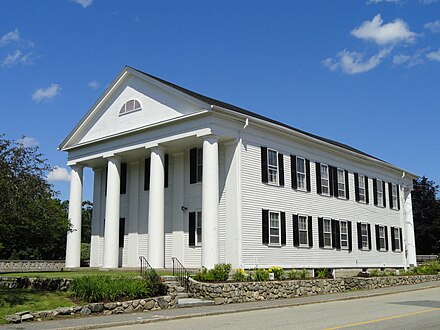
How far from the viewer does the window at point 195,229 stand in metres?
26.9

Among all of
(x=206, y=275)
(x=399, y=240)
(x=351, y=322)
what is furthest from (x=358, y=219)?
(x=351, y=322)

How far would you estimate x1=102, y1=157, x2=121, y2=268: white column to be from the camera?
27750 mm

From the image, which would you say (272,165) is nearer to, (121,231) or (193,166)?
(193,166)

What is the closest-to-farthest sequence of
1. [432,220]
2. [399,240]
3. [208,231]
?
[208,231] < [399,240] < [432,220]

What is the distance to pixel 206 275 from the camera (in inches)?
829

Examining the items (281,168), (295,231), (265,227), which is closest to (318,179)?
(281,168)

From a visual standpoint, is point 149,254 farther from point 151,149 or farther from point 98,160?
point 98,160

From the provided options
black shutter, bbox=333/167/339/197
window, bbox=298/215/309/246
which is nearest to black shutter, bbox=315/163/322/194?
black shutter, bbox=333/167/339/197

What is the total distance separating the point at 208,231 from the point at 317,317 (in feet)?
31.0

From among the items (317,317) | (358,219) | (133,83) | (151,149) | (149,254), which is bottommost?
(317,317)

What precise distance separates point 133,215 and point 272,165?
28.4ft

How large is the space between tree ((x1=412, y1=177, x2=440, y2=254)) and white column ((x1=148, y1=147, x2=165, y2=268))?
4652cm

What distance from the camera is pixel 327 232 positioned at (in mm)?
31359

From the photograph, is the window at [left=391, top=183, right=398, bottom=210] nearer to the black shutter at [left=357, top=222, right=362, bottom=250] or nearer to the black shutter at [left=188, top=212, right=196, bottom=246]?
the black shutter at [left=357, top=222, right=362, bottom=250]
